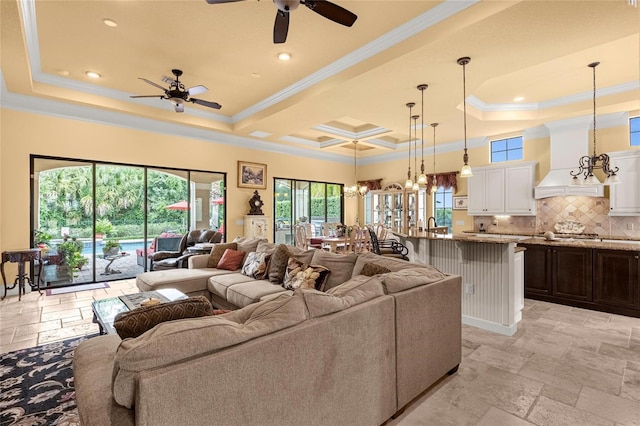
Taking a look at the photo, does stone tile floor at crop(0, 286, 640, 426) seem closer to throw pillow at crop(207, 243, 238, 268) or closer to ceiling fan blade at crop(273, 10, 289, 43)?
throw pillow at crop(207, 243, 238, 268)

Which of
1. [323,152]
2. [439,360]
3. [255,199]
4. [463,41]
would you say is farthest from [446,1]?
[323,152]

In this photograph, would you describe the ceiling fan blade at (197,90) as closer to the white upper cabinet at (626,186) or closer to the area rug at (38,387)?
the area rug at (38,387)

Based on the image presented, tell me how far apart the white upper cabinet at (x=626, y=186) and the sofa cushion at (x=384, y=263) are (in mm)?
5010

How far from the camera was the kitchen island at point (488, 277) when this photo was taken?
3488mm

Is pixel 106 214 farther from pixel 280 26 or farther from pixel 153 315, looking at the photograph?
pixel 153 315

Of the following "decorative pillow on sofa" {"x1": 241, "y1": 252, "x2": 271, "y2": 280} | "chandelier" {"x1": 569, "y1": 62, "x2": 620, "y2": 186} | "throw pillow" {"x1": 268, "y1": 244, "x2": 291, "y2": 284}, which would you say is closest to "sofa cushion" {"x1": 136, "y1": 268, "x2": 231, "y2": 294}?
"decorative pillow on sofa" {"x1": 241, "y1": 252, "x2": 271, "y2": 280}

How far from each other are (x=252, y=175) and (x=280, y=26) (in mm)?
5367

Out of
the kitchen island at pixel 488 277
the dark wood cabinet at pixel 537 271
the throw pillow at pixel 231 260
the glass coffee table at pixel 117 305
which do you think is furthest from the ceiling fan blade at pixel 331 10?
the dark wood cabinet at pixel 537 271

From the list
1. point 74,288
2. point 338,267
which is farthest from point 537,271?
point 74,288

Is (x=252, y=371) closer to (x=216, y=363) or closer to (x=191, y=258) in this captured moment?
(x=216, y=363)

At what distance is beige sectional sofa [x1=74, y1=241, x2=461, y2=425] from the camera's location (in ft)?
3.62

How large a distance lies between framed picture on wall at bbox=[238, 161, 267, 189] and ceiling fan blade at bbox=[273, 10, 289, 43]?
500 cm

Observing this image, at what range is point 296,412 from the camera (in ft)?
4.71

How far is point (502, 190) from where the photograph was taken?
269 inches
